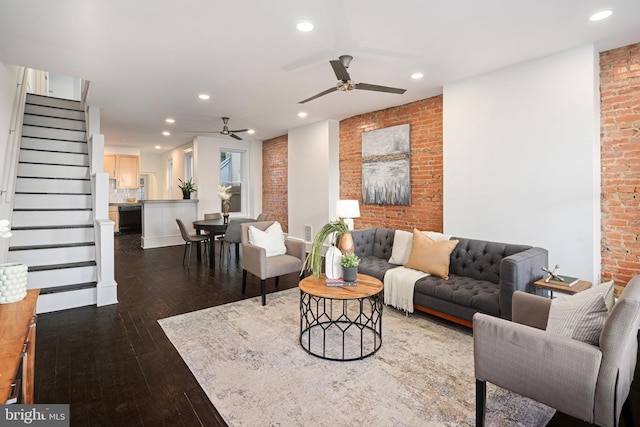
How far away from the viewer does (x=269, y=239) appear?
4270 millimetres

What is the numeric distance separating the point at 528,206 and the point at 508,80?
4.96 ft

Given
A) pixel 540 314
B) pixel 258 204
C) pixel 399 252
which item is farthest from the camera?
pixel 258 204

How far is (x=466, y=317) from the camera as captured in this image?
9.77 ft

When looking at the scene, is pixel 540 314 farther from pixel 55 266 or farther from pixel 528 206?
pixel 55 266

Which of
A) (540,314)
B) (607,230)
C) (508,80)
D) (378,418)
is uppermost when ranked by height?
(508,80)

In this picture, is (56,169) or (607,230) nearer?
(607,230)

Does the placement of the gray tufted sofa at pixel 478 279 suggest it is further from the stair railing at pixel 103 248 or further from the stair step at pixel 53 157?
the stair step at pixel 53 157

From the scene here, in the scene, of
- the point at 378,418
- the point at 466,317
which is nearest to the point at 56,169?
the point at 378,418

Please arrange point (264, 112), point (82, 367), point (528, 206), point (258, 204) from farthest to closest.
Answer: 1. point (258, 204)
2. point (264, 112)
3. point (528, 206)
4. point (82, 367)

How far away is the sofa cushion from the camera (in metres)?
2.83

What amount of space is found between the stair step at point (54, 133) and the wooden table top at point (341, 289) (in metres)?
5.21

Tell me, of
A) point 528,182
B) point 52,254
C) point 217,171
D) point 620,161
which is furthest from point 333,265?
point 217,171

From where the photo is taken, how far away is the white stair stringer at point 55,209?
372 cm

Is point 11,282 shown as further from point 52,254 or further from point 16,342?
point 52,254
